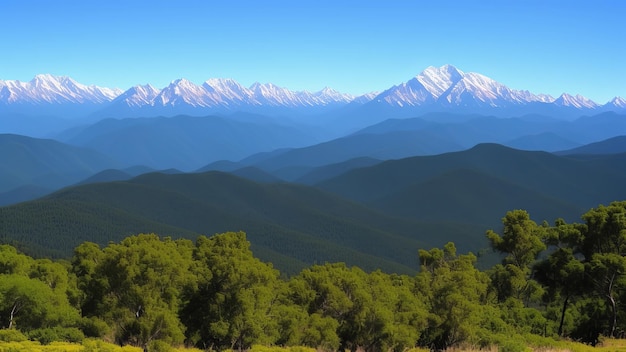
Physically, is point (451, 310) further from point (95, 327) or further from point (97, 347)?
point (95, 327)

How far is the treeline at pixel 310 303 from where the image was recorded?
41000 millimetres

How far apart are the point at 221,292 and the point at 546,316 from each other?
32.0 meters

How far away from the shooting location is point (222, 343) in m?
42.2

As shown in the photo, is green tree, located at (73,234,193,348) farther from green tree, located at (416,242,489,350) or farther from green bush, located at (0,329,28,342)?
green tree, located at (416,242,489,350)

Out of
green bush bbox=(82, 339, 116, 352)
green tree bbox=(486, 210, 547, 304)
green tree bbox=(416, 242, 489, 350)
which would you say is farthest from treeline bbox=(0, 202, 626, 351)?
green bush bbox=(82, 339, 116, 352)

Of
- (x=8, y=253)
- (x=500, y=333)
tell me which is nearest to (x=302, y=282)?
(x=500, y=333)

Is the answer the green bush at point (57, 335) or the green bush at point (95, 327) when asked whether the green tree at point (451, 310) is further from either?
the green bush at point (57, 335)

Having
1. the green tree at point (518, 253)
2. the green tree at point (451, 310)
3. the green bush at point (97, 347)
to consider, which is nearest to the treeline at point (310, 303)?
the green tree at point (451, 310)

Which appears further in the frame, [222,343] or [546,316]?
[546,316]

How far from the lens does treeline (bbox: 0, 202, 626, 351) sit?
4100cm

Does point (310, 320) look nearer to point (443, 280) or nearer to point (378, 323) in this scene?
point (378, 323)

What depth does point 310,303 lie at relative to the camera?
49.2m

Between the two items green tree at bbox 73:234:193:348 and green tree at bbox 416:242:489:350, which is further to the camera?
green tree at bbox 416:242:489:350

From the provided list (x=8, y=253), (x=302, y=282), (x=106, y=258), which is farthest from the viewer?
(x=8, y=253)
